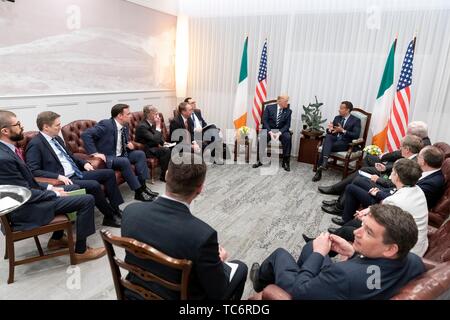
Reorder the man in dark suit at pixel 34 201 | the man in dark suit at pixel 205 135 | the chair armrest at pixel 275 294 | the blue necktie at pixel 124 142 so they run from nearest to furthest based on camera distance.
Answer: the chair armrest at pixel 275 294 < the man in dark suit at pixel 34 201 < the blue necktie at pixel 124 142 < the man in dark suit at pixel 205 135

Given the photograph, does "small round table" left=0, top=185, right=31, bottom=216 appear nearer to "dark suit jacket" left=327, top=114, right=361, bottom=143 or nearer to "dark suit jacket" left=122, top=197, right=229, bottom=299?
"dark suit jacket" left=122, top=197, right=229, bottom=299

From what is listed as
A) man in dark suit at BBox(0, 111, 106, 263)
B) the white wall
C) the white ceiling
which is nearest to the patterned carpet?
man in dark suit at BBox(0, 111, 106, 263)

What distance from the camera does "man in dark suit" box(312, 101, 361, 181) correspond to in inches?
189

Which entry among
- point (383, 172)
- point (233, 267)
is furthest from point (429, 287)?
point (383, 172)

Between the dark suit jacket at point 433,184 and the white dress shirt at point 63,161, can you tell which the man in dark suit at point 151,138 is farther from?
the dark suit jacket at point 433,184

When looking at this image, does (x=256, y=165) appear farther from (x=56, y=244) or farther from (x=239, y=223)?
(x=56, y=244)

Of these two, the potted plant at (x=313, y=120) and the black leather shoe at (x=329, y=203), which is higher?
the potted plant at (x=313, y=120)

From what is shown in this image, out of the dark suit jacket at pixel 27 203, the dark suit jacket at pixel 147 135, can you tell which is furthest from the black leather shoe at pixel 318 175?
the dark suit jacket at pixel 27 203

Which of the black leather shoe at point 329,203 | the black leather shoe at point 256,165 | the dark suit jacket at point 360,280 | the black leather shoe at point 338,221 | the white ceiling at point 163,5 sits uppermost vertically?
the white ceiling at point 163,5

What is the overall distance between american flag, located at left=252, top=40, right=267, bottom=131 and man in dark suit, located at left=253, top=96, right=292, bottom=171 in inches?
Answer: 17.3

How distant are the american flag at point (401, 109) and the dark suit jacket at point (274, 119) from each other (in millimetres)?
1721

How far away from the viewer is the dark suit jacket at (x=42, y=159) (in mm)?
2684

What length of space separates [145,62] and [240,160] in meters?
2.69

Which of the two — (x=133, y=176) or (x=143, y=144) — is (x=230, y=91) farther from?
(x=133, y=176)
